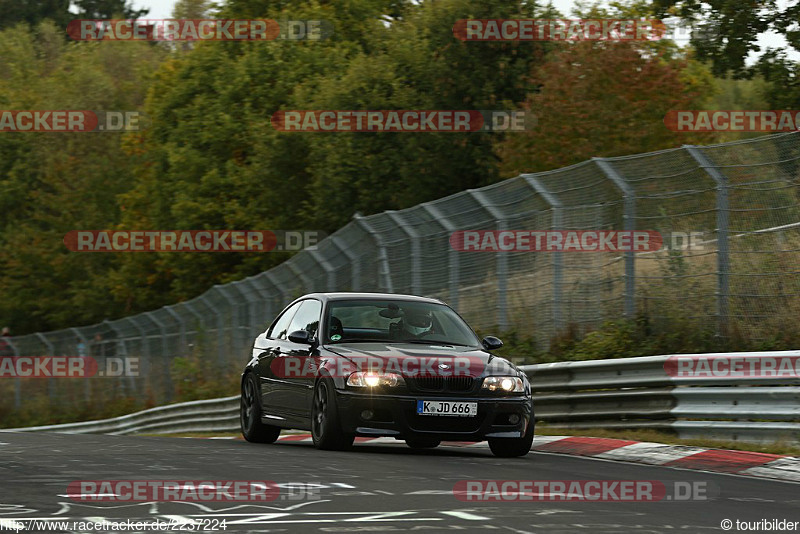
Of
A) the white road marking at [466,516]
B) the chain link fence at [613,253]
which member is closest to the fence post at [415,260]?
the chain link fence at [613,253]

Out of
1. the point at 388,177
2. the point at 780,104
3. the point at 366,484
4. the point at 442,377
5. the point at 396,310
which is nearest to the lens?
the point at 366,484

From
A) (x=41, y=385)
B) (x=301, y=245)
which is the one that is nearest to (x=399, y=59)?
(x=301, y=245)

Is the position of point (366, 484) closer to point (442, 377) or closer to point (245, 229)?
point (442, 377)

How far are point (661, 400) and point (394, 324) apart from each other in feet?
8.66

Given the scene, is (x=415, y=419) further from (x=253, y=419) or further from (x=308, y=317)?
(x=253, y=419)

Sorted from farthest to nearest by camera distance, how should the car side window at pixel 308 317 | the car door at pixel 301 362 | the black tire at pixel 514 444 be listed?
the car side window at pixel 308 317
the car door at pixel 301 362
the black tire at pixel 514 444

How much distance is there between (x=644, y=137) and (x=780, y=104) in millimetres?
3399

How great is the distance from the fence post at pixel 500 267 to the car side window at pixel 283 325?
430 centimetres

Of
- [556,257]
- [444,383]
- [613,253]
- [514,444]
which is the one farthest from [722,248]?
[444,383]

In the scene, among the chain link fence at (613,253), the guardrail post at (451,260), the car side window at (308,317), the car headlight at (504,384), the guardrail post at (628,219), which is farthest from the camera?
the guardrail post at (451,260)

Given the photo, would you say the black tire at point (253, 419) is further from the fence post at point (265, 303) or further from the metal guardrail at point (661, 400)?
the fence post at point (265, 303)

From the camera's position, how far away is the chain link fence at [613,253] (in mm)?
14195

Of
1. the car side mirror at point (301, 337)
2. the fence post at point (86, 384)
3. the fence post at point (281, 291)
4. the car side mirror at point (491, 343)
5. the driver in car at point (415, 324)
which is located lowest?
the fence post at point (86, 384)

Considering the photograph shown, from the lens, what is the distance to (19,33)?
97.9 m
